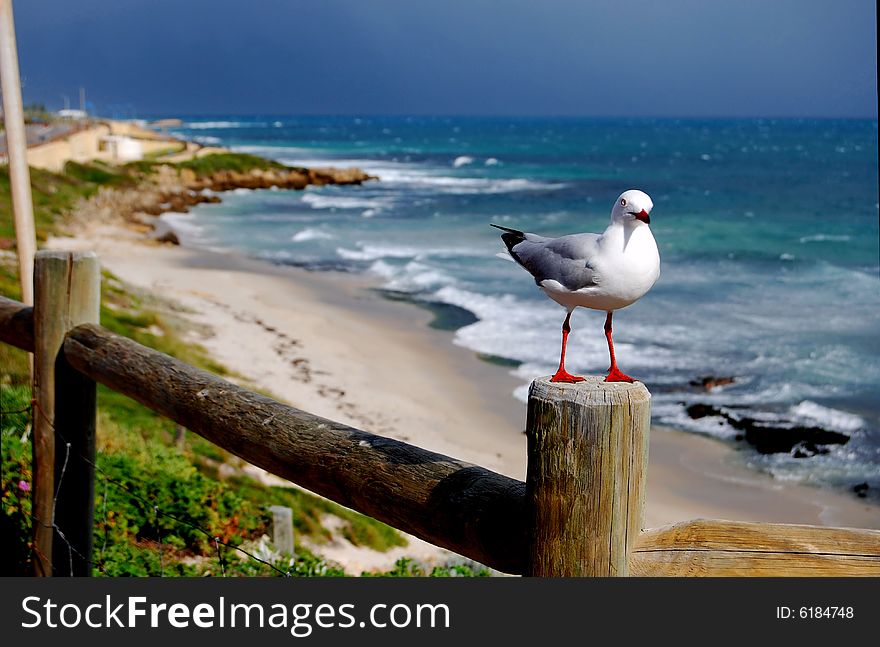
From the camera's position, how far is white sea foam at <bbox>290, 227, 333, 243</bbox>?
3378 centimetres

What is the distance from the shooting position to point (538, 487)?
1996mm

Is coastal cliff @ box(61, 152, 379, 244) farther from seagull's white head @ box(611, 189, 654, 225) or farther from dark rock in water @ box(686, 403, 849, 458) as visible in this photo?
seagull's white head @ box(611, 189, 654, 225)

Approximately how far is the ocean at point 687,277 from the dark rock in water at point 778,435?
3cm

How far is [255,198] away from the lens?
4978 centimetres

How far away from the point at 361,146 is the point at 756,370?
10317cm

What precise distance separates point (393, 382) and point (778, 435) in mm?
6111

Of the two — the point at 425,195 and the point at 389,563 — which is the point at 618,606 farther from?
the point at 425,195

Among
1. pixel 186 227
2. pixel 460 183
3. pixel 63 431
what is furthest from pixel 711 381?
pixel 460 183

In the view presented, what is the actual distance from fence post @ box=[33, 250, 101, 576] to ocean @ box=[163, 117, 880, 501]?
10.4 meters

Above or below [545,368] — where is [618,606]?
above

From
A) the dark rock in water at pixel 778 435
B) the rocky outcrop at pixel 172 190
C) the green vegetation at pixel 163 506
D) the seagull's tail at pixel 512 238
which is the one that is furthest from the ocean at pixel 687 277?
the seagull's tail at pixel 512 238

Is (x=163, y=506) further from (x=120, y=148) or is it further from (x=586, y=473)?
(x=120, y=148)

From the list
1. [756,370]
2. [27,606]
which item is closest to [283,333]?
[756,370]

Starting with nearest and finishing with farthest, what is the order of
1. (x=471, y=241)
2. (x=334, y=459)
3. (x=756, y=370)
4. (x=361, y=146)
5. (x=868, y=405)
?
(x=334, y=459) < (x=868, y=405) < (x=756, y=370) < (x=471, y=241) < (x=361, y=146)
